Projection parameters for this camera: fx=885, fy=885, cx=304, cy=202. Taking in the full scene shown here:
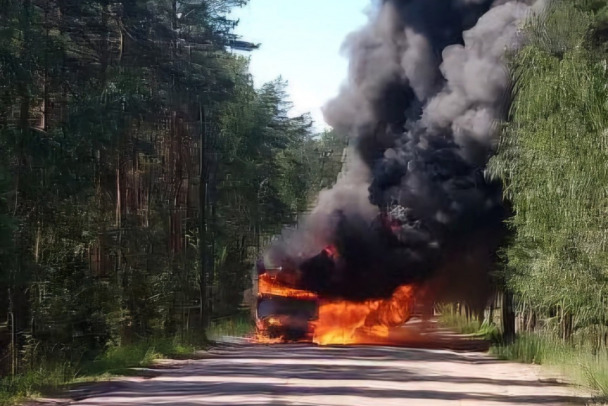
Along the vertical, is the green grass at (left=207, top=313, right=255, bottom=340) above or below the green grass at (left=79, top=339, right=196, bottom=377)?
below

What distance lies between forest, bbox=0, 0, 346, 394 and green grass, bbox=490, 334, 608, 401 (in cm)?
1004

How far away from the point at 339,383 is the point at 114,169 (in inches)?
374

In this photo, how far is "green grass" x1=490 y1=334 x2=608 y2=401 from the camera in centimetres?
1553

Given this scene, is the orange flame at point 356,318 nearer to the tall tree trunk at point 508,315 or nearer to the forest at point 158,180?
the tall tree trunk at point 508,315

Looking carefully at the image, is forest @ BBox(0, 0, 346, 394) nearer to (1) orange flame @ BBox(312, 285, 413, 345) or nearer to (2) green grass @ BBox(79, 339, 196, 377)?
(2) green grass @ BBox(79, 339, 196, 377)

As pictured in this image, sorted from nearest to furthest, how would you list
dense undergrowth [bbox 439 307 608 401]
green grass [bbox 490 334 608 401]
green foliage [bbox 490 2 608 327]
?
green foliage [bbox 490 2 608 327] → green grass [bbox 490 334 608 401] → dense undergrowth [bbox 439 307 608 401]

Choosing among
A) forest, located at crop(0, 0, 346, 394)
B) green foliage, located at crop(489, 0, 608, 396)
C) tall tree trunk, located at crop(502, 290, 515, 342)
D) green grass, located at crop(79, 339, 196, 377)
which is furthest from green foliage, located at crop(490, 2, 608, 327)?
tall tree trunk, located at crop(502, 290, 515, 342)

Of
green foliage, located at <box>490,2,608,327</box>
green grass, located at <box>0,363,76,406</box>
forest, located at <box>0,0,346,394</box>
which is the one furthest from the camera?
forest, located at <box>0,0,346,394</box>

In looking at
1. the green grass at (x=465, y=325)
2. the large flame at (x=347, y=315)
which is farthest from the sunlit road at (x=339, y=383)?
the green grass at (x=465, y=325)

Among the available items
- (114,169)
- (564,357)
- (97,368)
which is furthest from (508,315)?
(97,368)

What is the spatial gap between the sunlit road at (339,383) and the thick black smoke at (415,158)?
157 inches

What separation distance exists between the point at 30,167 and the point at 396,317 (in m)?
17.1

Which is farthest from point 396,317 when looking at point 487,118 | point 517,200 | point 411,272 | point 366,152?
point 517,200

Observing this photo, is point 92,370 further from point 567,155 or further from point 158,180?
point 158,180
